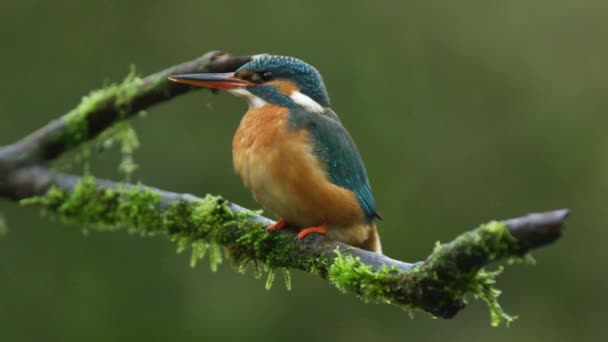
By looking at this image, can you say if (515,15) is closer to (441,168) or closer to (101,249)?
(441,168)

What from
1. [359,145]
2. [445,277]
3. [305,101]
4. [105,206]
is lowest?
[445,277]

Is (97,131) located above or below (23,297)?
above

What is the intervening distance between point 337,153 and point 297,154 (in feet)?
0.56

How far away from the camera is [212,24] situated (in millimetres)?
7180

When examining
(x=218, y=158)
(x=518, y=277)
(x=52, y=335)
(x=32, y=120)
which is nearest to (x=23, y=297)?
(x=52, y=335)

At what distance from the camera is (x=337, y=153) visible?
121 inches

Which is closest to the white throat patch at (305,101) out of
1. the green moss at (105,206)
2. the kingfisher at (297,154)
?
the kingfisher at (297,154)

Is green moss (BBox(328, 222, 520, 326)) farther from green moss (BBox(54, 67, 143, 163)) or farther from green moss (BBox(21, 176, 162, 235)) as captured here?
green moss (BBox(54, 67, 143, 163))

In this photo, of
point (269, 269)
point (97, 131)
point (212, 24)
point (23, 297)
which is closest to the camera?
point (269, 269)

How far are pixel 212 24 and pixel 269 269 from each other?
4.63 meters

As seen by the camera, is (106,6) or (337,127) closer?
(337,127)

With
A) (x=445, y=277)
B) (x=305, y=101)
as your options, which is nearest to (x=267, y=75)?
(x=305, y=101)

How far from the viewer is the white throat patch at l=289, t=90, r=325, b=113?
3262 millimetres

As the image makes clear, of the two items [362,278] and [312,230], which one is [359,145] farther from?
[362,278]
